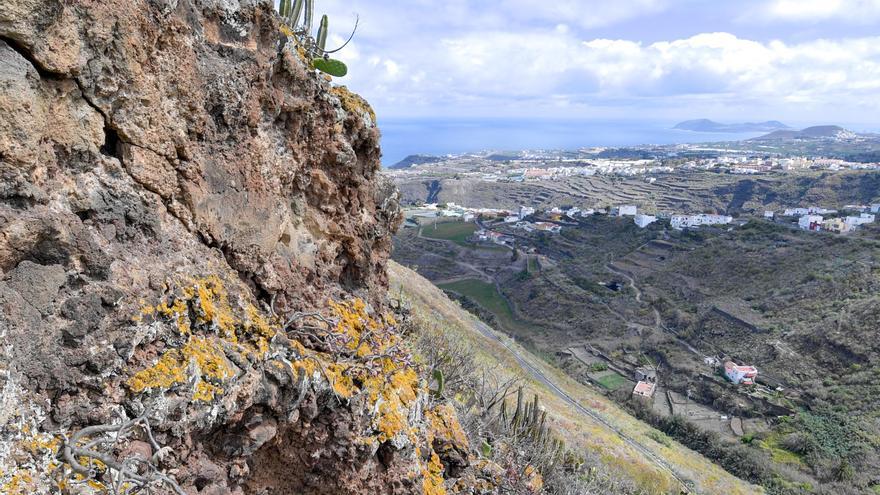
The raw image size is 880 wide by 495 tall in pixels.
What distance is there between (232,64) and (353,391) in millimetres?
2367

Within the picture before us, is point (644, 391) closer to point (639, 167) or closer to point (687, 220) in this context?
point (687, 220)

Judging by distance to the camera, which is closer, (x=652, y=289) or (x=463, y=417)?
(x=463, y=417)

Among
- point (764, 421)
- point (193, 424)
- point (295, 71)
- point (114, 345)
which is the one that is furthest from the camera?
point (764, 421)

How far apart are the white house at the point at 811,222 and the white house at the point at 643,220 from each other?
14.2 metres

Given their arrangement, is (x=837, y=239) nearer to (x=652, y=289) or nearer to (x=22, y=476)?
(x=652, y=289)

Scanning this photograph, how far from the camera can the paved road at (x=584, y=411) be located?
15.2 metres

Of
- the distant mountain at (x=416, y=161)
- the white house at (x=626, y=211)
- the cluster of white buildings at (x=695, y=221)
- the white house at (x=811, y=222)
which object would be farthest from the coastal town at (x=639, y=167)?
the white house at (x=811, y=222)

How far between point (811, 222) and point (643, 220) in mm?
16198

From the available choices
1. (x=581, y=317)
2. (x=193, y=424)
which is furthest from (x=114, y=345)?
(x=581, y=317)

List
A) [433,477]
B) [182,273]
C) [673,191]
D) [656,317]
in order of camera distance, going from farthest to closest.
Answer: [673,191] → [656,317] → [433,477] → [182,273]

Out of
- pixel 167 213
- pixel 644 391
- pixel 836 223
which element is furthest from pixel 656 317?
pixel 167 213

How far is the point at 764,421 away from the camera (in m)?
25.8

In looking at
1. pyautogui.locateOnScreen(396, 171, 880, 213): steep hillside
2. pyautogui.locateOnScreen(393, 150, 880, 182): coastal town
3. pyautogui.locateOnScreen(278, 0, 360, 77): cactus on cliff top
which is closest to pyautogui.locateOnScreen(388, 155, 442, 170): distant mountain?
pyautogui.locateOnScreen(393, 150, 880, 182): coastal town

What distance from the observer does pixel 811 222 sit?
5262cm
